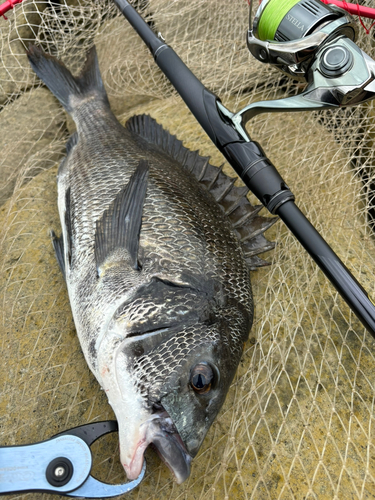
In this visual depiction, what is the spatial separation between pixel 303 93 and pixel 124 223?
37.4 inches

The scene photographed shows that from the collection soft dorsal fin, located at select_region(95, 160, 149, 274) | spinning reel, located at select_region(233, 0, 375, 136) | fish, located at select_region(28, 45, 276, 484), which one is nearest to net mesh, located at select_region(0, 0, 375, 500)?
fish, located at select_region(28, 45, 276, 484)

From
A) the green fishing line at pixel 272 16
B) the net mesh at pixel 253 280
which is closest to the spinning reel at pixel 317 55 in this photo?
the green fishing line at pixel 272 16

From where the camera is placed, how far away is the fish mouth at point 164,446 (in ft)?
4.15

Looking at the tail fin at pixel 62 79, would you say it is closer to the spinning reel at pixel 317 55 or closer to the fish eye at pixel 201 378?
the spinning reel at pixel 317 55

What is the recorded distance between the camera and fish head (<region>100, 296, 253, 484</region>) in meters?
1.28

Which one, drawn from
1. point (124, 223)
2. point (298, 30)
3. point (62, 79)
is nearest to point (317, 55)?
point (298, 30)

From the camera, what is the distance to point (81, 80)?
8.55ft

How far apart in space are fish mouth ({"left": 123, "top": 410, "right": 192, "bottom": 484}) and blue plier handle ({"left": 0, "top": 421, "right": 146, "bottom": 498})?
11cm

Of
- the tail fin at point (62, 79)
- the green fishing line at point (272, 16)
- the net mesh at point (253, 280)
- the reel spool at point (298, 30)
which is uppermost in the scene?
the tail fin at point (62, 79)

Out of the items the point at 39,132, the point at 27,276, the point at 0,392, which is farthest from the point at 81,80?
the point at 0,392

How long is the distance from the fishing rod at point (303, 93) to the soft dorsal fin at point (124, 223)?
42 cm

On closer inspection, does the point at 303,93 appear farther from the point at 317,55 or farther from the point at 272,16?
the point at 272,16

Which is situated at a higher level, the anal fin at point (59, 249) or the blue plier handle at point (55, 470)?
the anal fin at point (59, 249)

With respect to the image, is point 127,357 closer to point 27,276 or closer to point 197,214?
point 197,214
